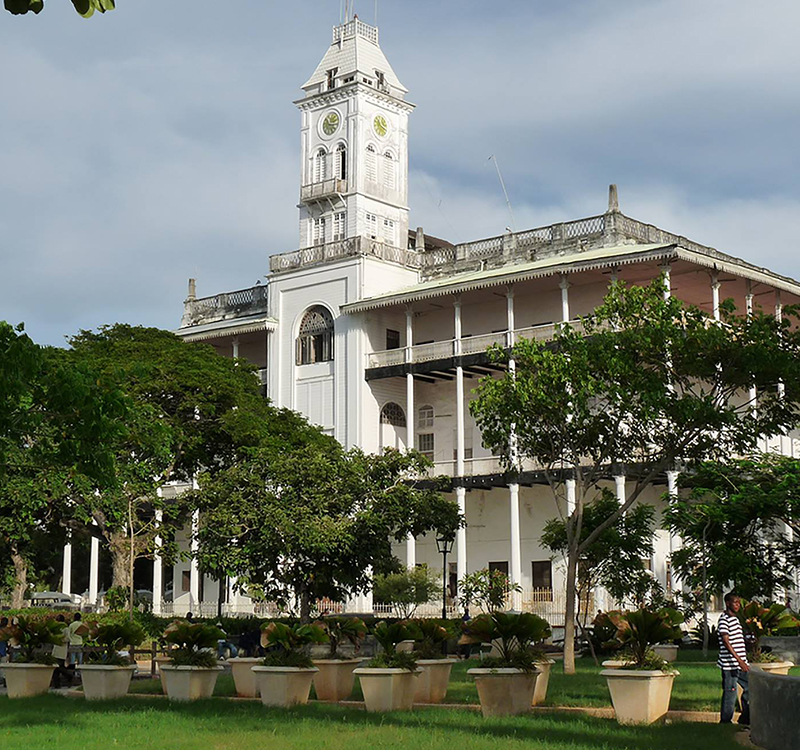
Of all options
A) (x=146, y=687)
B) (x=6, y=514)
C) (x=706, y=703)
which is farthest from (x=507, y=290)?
(x=706, y=703)

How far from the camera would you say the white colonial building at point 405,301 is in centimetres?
4200

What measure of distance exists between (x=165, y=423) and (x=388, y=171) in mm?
20410

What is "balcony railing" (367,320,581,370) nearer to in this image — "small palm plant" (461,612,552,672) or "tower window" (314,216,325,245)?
"tower window" (314,216,325,245)

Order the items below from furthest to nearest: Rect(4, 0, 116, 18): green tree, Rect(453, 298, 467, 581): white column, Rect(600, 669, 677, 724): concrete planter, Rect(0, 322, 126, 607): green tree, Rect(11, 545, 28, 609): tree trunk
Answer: Rect(11, 545, 28, 609): tree trunk → Rect(453, 298, 467, 581): white column → Rect(600, 669, 677, 724): concrete planter → Rect(0, 322, 126, 607): green tree → Rect(4, 0, 116, 18): green tree

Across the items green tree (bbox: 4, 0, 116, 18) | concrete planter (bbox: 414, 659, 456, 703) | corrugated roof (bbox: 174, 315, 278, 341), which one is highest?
corrugated roof (bbox: 174, 315, 278, 341)

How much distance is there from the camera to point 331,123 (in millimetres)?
50594

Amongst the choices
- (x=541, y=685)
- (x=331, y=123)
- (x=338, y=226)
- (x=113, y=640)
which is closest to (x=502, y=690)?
(x=541, y=685)

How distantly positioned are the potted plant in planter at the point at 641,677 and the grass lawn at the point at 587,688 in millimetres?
1417

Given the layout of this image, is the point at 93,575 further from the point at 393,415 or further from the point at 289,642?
the point at 289,642

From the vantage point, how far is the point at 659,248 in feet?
123

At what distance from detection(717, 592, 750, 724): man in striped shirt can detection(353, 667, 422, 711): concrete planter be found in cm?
422

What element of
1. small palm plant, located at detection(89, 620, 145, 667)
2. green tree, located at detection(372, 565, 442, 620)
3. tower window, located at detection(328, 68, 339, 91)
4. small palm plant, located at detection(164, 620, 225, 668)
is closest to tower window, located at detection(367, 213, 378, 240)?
tower window, located at detection(328, 68, 339, 91)

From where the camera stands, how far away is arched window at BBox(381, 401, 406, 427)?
47.3 m

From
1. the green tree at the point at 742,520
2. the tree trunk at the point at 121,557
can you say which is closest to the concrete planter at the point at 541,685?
the green tree at the point at 742,520
